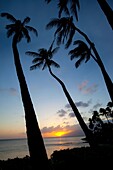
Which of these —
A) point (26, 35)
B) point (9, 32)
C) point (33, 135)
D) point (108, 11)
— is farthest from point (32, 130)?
point (26, 35)

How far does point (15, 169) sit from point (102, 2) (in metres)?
10.8

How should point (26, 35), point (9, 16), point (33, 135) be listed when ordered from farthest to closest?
point (26, 35), point (9, 16), point (33, 135)

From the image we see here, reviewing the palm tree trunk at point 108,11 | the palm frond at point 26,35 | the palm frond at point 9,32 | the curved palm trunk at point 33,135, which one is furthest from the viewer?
the palm frond at point 26,35

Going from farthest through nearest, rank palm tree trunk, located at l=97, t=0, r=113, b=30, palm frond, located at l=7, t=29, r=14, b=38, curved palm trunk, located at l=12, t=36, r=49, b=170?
palm frond, located at l=7, t=29, r=14, b=38 < palm tree trunk, located at l=97, t=0, r=113, b=30 < curved palm trunk, located at l=12, t=36, r=49, b=170

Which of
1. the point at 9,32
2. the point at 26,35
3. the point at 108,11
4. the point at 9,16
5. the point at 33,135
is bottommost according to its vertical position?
the point at 33,135

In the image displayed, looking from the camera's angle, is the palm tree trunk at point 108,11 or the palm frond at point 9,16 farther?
the palm frond at point 9,16

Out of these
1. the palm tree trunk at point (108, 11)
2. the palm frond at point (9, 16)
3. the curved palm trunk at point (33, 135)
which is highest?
the palm frond at point (9, 16)

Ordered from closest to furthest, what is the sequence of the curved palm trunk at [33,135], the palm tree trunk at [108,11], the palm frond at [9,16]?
1. the curved palm trunk at [33,135]
2. the palm tree trunk at [108,11]
3. the palm frond at [9,16]

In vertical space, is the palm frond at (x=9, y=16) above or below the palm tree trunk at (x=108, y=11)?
above

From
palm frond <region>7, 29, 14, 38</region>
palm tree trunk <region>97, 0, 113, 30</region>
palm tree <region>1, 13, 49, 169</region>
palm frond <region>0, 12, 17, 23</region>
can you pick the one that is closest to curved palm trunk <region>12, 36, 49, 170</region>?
palm tree <region>1, 13, 49, 169</region>

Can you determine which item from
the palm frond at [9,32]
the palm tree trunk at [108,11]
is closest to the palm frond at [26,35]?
the palm frond at [9,32]

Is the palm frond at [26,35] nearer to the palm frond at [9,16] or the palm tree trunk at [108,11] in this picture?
the palm frond at [9,16]

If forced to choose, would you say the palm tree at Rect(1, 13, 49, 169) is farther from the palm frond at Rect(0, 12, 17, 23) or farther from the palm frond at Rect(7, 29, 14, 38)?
the palm frond at Rect(0, 12, 17, 23)

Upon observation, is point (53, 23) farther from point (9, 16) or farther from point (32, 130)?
point (32, 130)
